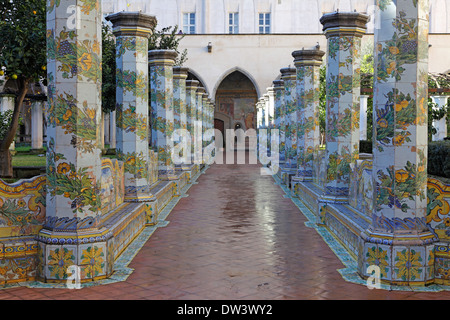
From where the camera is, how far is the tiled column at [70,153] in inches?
222

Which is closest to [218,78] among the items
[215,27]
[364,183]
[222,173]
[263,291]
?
[215,27]

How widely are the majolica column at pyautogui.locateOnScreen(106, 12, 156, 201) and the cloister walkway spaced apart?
1.12 metres

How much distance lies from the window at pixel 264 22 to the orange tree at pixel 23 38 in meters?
28.5

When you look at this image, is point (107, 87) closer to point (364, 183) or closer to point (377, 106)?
point (364, 183)

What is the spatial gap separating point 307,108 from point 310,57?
3.81ft

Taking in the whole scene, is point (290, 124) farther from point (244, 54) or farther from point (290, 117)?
point (244, 54)

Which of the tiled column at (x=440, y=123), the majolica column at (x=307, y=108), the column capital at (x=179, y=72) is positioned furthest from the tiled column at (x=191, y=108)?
the tiled column at (x=440, y=123)

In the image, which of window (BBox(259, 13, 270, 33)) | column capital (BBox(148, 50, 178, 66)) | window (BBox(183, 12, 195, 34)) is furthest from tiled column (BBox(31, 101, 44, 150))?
window (BBox(259, 13, 270, 33))

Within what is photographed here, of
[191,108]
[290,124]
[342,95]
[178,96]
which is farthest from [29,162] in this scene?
[342,95]

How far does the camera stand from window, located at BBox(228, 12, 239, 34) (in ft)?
125

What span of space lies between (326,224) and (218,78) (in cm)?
2643

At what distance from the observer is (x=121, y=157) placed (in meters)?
9.18

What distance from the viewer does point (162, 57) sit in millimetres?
12570

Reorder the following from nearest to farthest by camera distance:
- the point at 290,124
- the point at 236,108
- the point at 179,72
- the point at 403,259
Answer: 1. the point at 403,259
2. the point at 290,124
3. the point at 179,72
4. the point at 236,108
